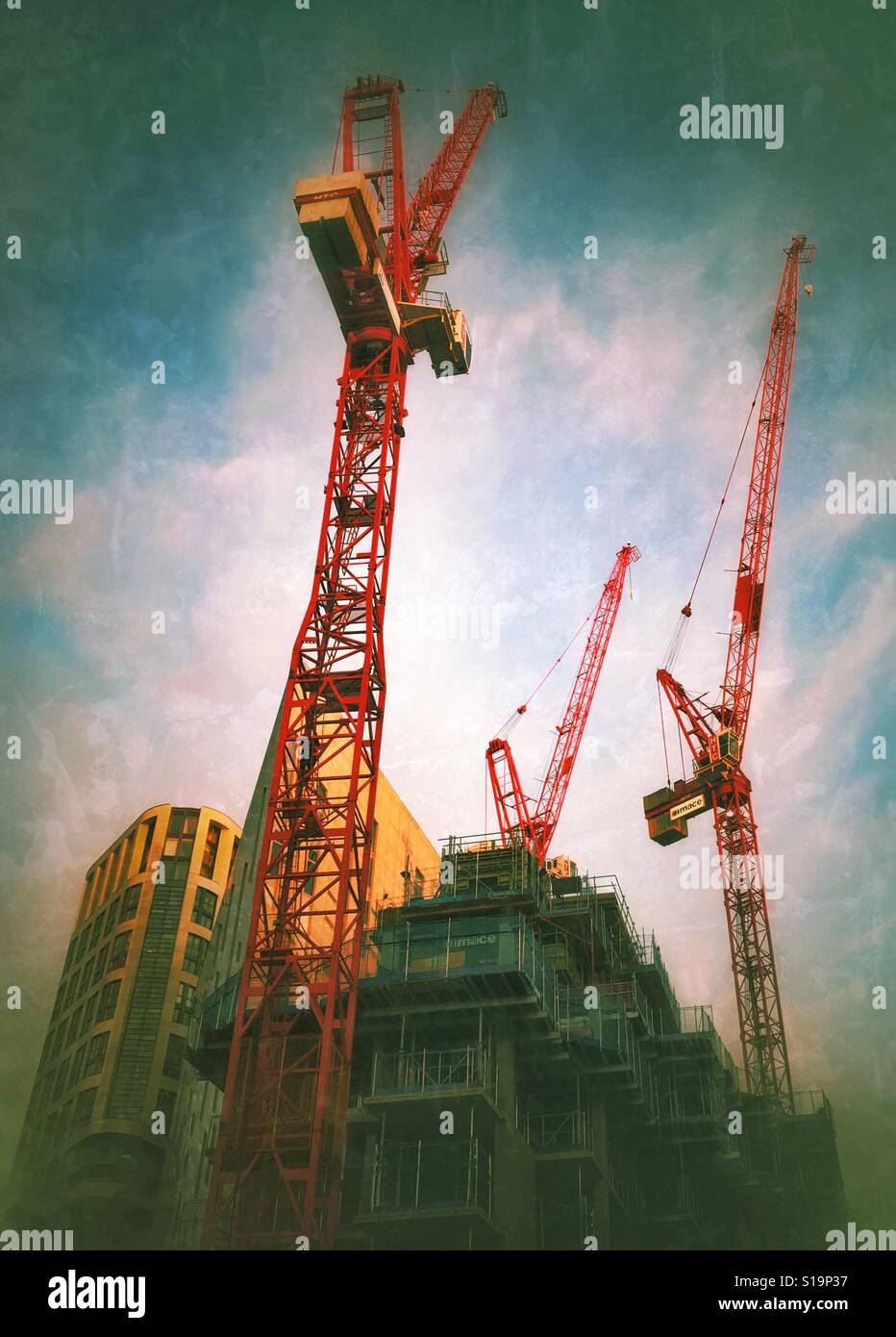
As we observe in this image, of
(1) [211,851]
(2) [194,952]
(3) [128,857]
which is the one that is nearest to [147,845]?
(3) [128,857]

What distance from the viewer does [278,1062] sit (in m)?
47.5

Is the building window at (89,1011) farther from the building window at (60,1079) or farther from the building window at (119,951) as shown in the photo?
the building window at (60,1079)

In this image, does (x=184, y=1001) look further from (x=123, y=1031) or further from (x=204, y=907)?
(x=204, y=907)

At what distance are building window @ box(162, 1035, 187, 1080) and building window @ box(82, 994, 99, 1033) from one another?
811 centimetres

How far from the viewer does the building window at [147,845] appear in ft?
316

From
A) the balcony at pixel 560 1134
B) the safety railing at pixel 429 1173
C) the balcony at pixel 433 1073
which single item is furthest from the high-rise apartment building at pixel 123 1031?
the safety railing at pixel 429 1173

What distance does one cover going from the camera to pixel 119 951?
91.7m

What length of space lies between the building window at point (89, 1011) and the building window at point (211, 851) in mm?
11870

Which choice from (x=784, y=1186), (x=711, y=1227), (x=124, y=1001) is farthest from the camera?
(x=124, y=1001)
